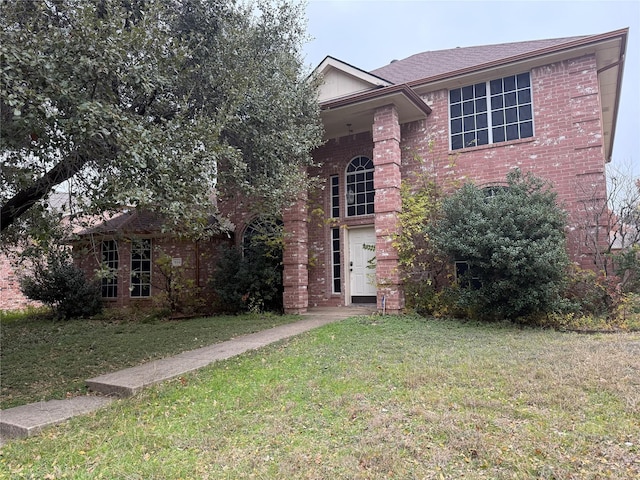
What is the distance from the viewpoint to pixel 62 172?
568 cm

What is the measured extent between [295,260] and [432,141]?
4.74 m

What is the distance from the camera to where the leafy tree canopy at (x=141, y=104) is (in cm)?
439

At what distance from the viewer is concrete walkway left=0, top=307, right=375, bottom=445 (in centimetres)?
399

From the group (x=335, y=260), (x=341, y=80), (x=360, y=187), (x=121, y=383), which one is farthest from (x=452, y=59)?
(x=121, y=383)

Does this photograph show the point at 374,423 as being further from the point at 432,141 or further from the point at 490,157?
the point at 432,141

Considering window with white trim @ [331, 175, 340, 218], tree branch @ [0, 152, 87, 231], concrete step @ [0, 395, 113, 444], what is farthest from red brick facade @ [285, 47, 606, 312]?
concrete step @ [0, 395, 113, 444]

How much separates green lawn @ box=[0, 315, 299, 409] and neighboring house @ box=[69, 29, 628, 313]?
1.62 m

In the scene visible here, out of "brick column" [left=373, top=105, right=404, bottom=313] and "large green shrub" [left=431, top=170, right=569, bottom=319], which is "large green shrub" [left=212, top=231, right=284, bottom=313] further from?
"large green shrub" [left=431, top=170, right=569, bottom=319]

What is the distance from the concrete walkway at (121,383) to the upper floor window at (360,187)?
445 centimetres

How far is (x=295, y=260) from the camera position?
36.1 feet

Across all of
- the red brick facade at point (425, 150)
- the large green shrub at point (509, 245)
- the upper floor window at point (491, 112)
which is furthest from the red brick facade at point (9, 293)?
the upper floor window at point (491, 112)

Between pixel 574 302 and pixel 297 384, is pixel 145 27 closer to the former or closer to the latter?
pixel 297 384

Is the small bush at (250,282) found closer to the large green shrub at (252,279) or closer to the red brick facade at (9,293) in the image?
the large green shrub at (252,279)

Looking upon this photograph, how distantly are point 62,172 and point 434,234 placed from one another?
6952 mm
